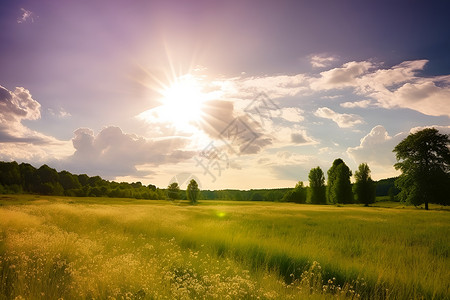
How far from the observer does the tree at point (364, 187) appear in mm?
62156

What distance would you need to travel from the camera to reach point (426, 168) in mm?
38031

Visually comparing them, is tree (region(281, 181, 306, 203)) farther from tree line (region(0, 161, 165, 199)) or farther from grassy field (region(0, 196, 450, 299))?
grassy field (region(0, 196, 450, 299))

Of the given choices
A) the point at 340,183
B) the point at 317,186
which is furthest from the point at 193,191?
the point at 340,183

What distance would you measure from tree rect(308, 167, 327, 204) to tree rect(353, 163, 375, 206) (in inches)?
500

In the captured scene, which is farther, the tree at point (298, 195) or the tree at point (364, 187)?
the tree at point (298, 195)

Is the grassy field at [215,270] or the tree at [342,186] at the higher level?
the tree at [342,186]

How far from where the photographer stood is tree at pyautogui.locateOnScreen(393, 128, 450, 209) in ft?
122

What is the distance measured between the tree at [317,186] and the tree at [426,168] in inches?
1378

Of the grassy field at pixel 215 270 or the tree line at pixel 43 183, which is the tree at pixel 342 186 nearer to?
the grassy field at pixel 215 270

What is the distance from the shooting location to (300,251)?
8.47 m

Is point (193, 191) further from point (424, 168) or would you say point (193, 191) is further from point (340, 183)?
point (424, 168)

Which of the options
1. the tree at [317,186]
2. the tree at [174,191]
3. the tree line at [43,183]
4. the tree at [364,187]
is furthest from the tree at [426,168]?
the tree line at [43,183]

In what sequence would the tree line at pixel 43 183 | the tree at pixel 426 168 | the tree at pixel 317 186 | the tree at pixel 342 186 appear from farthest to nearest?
the tree at pixel 317 186
the tree line at pixel 43 183
the tree at pixel 342 186
the tree at pixel 426 168

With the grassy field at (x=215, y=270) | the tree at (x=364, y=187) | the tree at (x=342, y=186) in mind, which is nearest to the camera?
the grassy field at (x=215, y=270)
